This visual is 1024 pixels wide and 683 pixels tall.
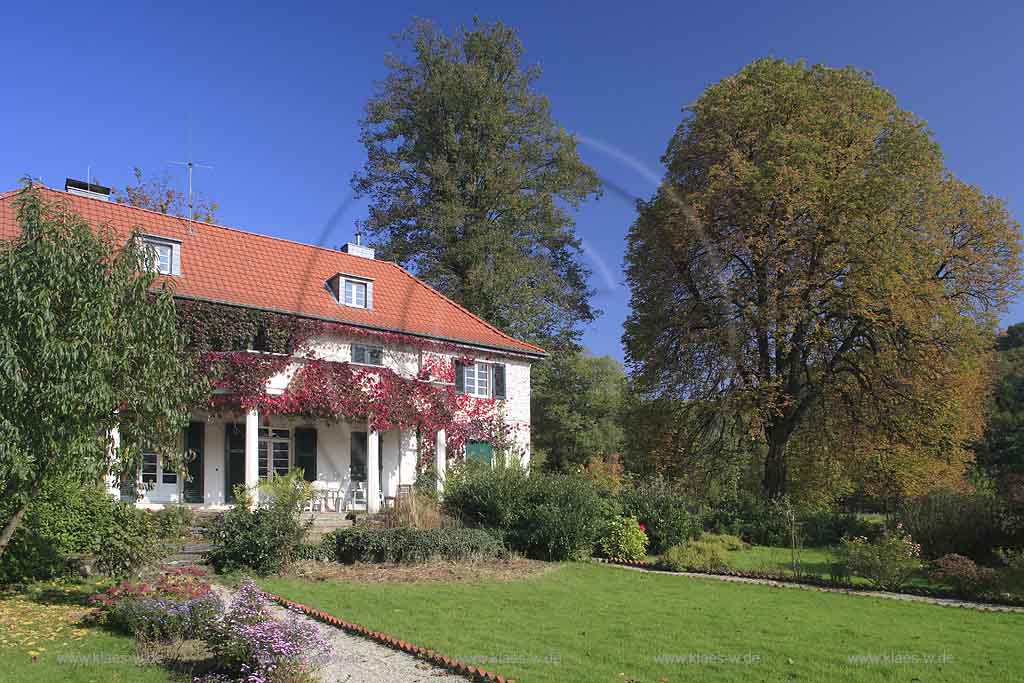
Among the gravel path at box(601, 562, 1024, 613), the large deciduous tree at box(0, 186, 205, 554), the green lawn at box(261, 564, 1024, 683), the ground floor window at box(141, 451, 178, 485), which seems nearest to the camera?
the green lawn at box(261, 564, 1024, 683)

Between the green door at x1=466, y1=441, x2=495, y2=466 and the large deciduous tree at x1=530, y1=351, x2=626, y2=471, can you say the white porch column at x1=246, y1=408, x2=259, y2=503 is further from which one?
the large deciduous tree at x1=530, y1=351, x2=626, y2=471

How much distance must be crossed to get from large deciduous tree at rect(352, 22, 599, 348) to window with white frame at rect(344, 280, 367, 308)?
686cm

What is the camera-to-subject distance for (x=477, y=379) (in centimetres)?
2608

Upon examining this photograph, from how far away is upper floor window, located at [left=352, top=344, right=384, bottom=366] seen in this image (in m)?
23.0

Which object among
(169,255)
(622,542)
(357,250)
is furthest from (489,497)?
(357,250)

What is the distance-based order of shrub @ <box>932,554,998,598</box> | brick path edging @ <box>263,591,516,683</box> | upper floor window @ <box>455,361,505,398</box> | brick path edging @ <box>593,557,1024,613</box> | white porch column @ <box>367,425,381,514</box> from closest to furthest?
brick path edging @ <box>263,591,516,683</box> → brick path edging @ <box>593,557,1024,613</box> → shrub @ <box>932,554,998,598</box> → white porch column @ <box>367,425,381,514</box> → upper floor window @ <box>455,361,505,398</box>

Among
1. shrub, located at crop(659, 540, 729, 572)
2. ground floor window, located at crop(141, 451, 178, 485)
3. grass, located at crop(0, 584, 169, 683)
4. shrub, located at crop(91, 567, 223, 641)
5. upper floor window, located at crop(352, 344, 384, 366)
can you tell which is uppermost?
upper floor window, located at crop(352, 344, 384, 366)

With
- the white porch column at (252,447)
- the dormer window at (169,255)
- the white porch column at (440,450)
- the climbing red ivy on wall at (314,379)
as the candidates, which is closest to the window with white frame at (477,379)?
the climbing red ivy on wall at (314,379)

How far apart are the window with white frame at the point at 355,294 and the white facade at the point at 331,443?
165cm

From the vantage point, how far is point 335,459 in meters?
23.2

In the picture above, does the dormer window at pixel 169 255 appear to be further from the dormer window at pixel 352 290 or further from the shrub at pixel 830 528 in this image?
the shrub at pixel 830 528

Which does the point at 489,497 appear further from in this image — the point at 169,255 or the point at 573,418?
the point at 573,418

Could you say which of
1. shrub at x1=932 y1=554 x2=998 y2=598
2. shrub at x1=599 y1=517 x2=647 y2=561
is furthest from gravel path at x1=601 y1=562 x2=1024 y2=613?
shrub at x1=599 y1=517 x2=647 y2=561

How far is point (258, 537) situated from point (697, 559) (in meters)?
8.38
